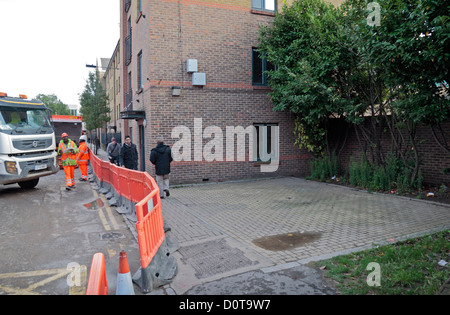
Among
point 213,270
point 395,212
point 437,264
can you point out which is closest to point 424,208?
point 395,212

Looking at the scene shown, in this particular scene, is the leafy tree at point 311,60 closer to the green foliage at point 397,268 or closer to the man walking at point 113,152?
the green foliage at point 397,268

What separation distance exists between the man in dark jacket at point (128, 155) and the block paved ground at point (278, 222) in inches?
102

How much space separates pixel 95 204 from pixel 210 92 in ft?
19.7

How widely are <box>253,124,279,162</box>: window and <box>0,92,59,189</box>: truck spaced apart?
774 cm

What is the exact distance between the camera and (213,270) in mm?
4586

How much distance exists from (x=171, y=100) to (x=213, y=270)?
28.8 ft

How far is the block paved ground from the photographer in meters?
4.93

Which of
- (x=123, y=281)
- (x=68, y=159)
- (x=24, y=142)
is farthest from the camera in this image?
(x=68, y=159)

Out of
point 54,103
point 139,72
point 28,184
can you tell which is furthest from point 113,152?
point 54,103

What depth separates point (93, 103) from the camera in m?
33.0

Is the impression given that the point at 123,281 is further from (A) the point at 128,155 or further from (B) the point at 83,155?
(B) the point at 83,155

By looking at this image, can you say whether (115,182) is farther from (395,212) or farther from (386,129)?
(386,129)

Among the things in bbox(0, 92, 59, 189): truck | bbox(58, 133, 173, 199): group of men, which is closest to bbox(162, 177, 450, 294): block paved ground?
bbox(58, 133, 173, 199): group of men

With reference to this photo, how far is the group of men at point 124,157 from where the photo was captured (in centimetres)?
986
